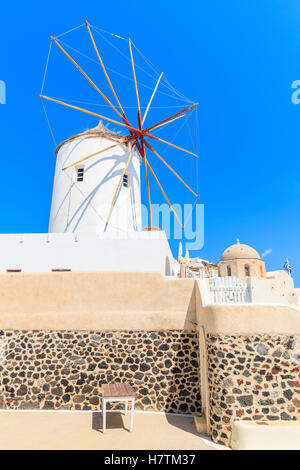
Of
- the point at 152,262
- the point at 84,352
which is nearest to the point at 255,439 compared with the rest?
the point at 84,352

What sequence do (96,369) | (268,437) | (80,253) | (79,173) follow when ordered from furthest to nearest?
(79,173), (80,253), (96,369), (268,437)

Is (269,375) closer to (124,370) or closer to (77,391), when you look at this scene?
(124,370)

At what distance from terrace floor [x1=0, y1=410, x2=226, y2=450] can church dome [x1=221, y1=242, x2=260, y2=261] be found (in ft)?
109

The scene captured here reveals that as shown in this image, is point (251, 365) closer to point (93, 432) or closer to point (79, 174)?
point (93, 432)

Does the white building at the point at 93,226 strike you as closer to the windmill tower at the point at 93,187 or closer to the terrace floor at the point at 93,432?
the windmill tower at the point at 93,187

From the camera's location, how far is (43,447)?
601 centimetres

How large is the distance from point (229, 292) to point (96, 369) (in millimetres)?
4641

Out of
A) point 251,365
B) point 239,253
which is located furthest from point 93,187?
point 239,253

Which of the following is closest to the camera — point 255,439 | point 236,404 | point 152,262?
point 255,439

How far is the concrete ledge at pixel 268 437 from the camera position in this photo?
18.5ft

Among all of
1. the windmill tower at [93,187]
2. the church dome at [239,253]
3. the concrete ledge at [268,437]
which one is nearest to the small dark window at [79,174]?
the windmill tower at [93,187]

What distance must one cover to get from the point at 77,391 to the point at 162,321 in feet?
10.5

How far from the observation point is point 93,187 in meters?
16.0

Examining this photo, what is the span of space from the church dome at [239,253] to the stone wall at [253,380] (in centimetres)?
3379
